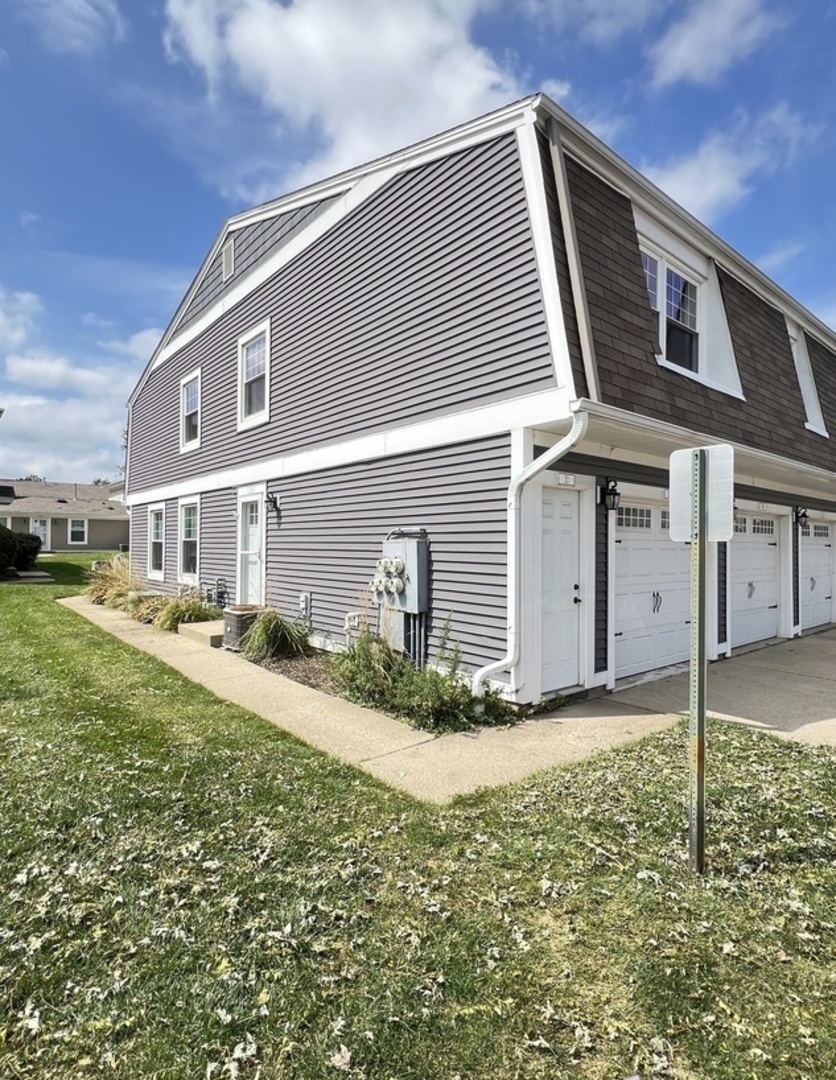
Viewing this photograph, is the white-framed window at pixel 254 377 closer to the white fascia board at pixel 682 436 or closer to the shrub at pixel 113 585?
the shrub at pixel 113 585

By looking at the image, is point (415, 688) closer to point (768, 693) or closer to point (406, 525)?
point (406, 525)

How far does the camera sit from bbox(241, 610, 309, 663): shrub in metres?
8.23

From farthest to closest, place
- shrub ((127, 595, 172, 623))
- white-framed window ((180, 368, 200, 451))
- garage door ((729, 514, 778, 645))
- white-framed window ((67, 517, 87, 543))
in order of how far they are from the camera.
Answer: white-framed window ((67, 517, 87, 543)), white-framed window ((180, 368, 200, 451)), shrub ((127, 595, 172, 623)), garage door ((729, 514, 778, 645))

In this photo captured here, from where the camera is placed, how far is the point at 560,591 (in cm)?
614

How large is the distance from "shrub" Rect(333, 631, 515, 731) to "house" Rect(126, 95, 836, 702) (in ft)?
0.80

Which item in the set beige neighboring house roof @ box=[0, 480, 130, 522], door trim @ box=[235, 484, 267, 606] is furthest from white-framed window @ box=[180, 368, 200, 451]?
beige neighboring house roof @ box=[0, 480, 130, 522]

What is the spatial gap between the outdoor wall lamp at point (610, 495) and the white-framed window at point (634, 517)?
0.35m

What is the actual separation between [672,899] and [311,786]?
2.31 meters

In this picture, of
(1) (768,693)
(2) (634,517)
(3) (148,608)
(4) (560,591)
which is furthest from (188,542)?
(1) (768,693)

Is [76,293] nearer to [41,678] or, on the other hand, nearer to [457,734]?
[41,678]

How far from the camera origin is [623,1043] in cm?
202

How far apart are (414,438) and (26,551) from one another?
2041 cm

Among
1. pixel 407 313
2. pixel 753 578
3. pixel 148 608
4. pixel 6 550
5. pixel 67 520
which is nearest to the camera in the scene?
pixel 407 313

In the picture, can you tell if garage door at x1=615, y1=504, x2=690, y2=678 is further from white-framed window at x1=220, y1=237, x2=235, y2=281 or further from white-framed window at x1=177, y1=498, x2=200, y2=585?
white-framed window at x1=220, y1=237, x2=235, y2=281
